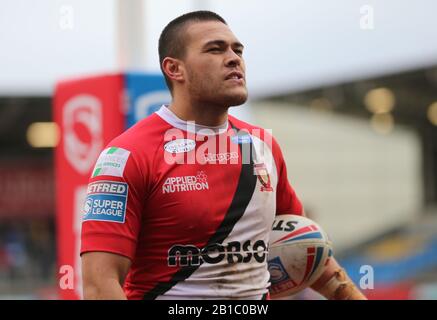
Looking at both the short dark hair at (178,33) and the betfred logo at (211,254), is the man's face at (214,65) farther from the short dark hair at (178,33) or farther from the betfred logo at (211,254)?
the betfred logo at (211,254)

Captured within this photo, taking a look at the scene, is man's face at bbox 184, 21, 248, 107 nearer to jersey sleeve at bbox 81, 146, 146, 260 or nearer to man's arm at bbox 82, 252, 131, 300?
jersey sleeve at bbox 81, 146, 146, 260

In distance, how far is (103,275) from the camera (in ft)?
10.00

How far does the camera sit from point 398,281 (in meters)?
21.1

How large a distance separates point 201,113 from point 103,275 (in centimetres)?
75

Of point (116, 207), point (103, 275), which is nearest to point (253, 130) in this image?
point (116, 207)

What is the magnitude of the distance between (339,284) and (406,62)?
1591cm

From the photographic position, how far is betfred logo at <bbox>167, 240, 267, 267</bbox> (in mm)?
3219

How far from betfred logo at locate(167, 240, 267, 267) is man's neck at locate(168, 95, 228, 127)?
0.48 metres

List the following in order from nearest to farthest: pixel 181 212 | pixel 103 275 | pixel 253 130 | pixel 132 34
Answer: pixel 103 275 < pixel 181 212 < pixel 253 130 < pixel 132 34

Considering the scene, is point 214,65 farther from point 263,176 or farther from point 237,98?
point 263,176

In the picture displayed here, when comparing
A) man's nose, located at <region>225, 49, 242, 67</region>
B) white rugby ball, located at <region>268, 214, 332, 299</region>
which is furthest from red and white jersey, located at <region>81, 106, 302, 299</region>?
white rugby ball, located at <region>268, 214, 332, 299</region>

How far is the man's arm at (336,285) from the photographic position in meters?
3.83

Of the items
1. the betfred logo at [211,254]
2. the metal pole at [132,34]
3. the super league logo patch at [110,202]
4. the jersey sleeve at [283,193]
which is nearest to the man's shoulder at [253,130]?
the jersey sleeve at [283,193]
